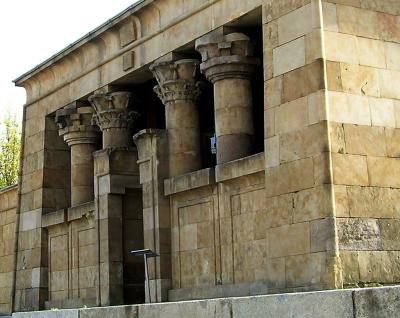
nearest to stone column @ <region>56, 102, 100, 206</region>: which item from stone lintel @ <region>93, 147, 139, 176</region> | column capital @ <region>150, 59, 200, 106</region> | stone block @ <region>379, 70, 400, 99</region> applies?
stone lintel @ <region>93, 147, 139, 176</region>

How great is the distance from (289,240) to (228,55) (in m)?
4.52

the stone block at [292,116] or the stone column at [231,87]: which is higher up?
the stone column at [231,87]

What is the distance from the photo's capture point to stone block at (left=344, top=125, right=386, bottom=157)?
14250 mm

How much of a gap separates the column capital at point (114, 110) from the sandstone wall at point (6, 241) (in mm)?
6389

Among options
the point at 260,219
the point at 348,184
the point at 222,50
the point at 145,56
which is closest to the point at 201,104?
the point at 145,56

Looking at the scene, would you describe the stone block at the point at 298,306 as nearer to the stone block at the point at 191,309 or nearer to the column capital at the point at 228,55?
the stone block at the point at 191,309

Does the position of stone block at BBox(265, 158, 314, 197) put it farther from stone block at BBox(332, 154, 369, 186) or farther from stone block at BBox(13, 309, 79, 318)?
stone block at BBox(13, 309, 79, 318)

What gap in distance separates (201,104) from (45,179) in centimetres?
606

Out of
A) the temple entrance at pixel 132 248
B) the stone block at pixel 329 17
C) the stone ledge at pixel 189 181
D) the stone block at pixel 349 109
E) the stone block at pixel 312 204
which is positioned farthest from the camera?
the temple entrance at pixel 132 248

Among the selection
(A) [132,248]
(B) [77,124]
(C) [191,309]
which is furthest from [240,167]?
(B) [77,124]

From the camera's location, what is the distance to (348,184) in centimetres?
1405

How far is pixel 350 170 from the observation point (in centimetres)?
1412

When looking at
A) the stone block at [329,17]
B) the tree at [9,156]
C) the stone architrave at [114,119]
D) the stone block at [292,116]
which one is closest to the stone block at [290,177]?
the stone block at [292,116]

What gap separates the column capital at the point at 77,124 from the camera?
22.6m
